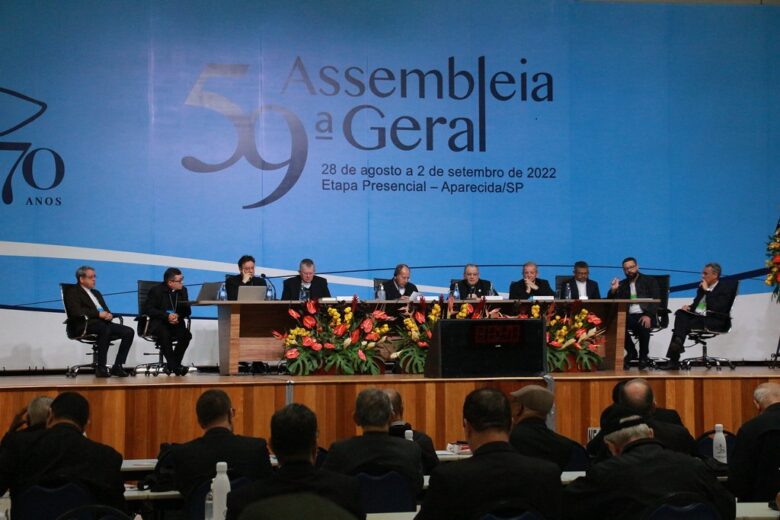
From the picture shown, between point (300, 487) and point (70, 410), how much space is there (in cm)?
162

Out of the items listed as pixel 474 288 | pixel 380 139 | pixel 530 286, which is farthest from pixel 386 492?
pixel 380 139

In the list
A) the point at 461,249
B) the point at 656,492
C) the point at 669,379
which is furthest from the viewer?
the point at 461,249

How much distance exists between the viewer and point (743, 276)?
12.0 m

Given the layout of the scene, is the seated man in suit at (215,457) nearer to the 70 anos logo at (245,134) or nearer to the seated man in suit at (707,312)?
the seated man in suit at (707,312)

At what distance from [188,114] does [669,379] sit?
20.9 feet

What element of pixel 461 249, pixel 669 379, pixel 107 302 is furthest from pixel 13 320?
pixel 669 379

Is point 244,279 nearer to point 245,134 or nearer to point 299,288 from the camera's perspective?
point 299,288

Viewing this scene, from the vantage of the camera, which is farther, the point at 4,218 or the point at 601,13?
the point at 601,13

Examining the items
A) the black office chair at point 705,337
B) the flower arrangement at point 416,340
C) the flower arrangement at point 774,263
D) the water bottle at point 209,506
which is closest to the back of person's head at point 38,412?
the water bottle at point 209,506

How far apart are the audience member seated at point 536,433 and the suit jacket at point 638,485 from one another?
3.64 feet

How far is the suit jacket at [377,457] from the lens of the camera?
12.6 feet

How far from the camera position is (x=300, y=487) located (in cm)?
278

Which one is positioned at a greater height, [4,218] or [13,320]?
[4,218]

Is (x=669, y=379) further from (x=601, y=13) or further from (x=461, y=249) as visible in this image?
(x=601, y=13)
